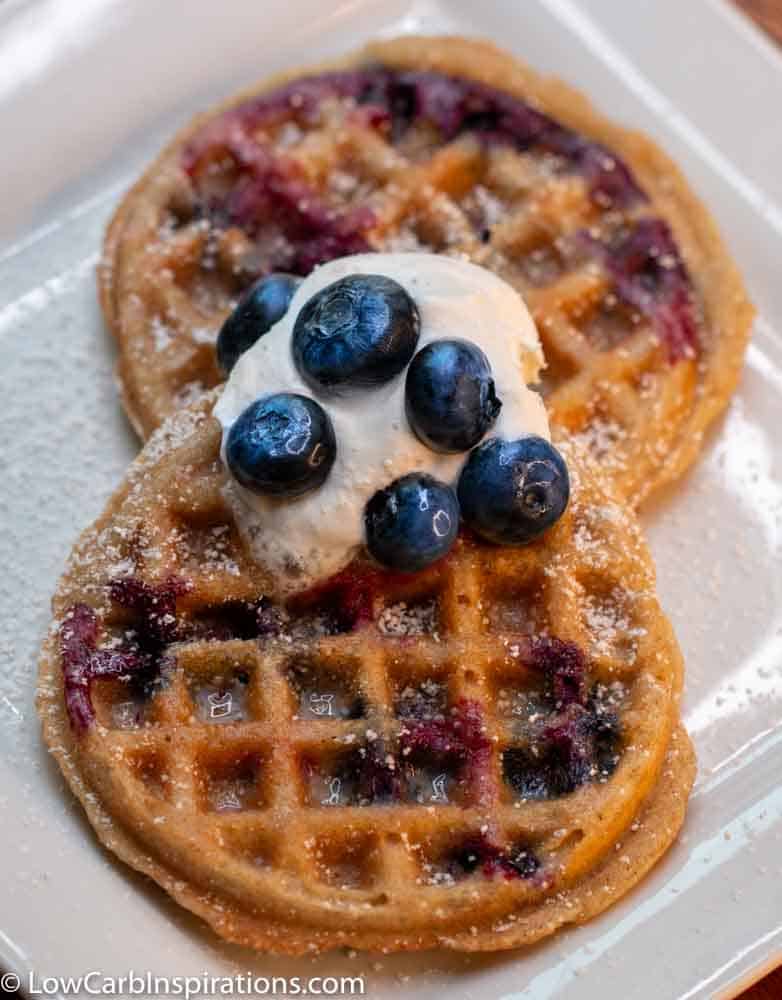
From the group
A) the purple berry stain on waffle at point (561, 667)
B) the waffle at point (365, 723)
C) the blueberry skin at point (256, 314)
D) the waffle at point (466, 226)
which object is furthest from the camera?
the waffle at point (466, 226)

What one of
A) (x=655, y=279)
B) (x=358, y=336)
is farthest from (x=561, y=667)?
(x=655, y=279)

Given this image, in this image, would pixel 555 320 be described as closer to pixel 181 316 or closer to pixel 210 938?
pixel 181 316

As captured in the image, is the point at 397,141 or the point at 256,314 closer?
the point at 256,314

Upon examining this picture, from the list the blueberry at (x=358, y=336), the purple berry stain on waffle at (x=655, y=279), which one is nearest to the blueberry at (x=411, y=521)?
the blueberry at (x=358, y=336)

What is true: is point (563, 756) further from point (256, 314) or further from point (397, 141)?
point (397, 141)

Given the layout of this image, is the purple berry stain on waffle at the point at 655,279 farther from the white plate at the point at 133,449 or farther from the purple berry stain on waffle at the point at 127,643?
the purple berry stain on waffle at the point at 127,643

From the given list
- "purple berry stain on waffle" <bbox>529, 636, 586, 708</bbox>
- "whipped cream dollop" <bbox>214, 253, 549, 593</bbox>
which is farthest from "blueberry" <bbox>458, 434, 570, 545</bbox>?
"purple berry stain on waffle" <bbox>529, 636, 586, 708</bbox>

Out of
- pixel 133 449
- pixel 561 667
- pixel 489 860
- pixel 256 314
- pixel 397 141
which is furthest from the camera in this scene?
pixel 397 141
